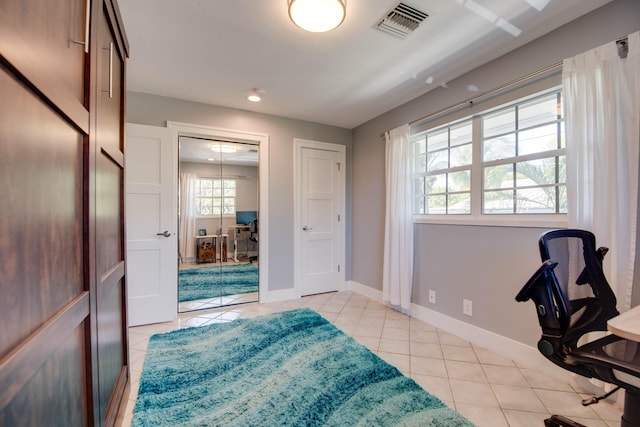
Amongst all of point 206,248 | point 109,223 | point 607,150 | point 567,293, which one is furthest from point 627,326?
point 206,248

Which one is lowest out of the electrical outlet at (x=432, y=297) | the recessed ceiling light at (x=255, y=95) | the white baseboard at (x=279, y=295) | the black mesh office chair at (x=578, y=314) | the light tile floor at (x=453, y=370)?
the light tile floor at (x=453, y=370)

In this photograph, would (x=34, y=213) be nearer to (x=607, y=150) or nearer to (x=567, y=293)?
(x=567, y=293)

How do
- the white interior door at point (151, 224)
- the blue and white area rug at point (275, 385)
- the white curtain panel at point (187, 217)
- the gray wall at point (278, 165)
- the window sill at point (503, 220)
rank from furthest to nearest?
the gray wall at point (278, 165)
the white curtain panel at point (187, 217)
the white interior door at point (151, 224)
the window sill at point (503, 220)
the blue and white area rug at point (275, 385)

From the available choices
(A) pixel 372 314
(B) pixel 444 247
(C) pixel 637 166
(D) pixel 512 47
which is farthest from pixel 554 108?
(A) pixel 372 314

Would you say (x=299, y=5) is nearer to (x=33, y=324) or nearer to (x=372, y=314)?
(x=33, y=324)

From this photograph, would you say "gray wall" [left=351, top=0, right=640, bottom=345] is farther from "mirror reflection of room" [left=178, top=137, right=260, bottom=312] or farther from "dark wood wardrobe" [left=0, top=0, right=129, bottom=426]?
"dark wood wardrobe" [left=0, top=0, right=129, bottom=426]

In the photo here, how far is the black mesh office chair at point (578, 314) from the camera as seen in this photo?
1.13m

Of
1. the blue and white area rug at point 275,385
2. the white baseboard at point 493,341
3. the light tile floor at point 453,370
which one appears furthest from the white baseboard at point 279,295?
the white baseboard at point 493,341

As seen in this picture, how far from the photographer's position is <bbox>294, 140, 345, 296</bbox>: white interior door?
3795 mm

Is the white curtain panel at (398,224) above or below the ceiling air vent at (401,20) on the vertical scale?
below

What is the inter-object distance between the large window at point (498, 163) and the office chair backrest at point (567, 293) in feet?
2.40

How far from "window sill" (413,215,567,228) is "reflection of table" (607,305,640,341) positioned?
97 cm

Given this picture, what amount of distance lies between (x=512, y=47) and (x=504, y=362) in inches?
94.8

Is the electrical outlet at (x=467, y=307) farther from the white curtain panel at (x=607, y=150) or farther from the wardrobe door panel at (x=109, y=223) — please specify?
the wardrobe door panel at (x=109, y=223)
